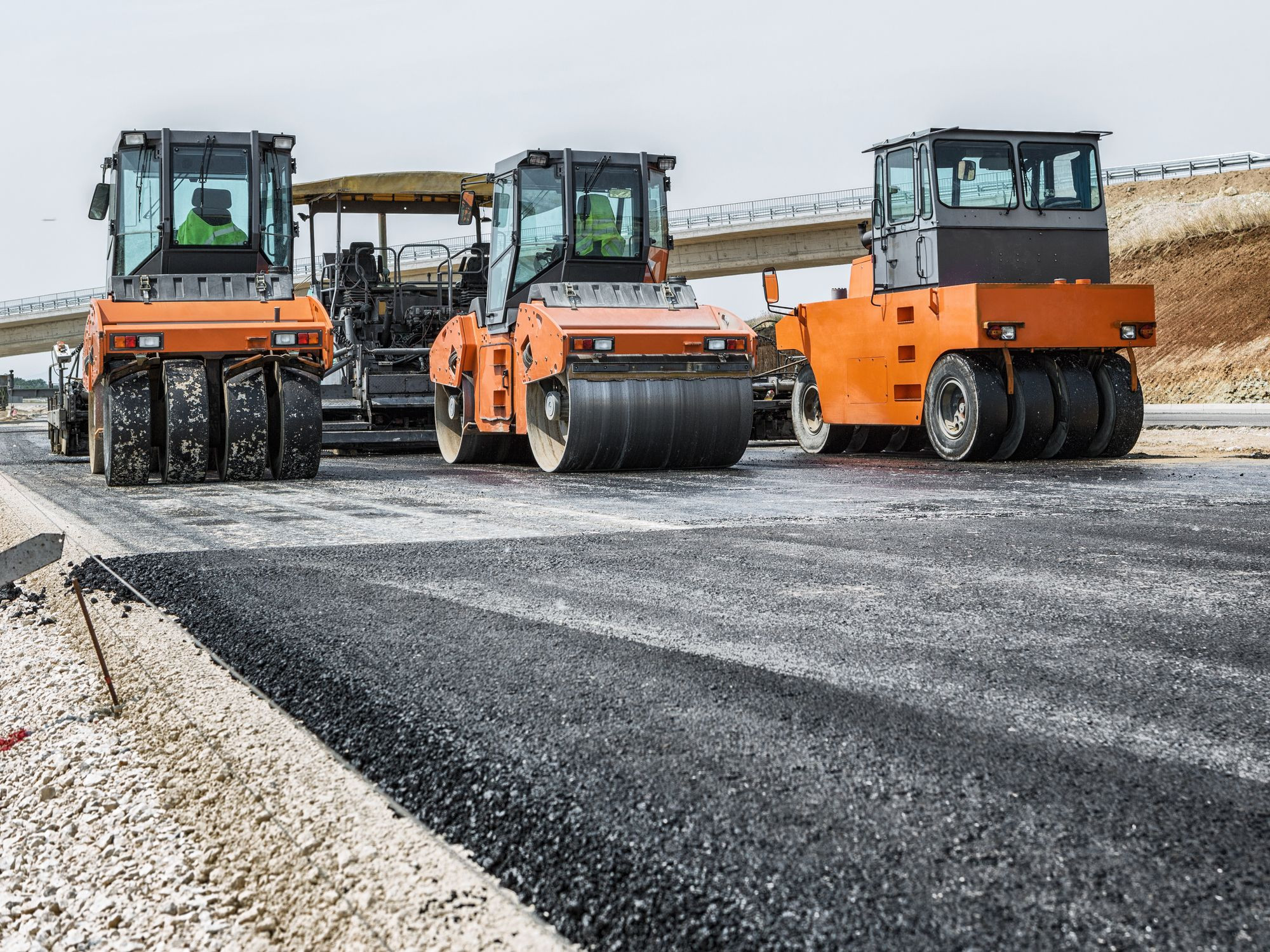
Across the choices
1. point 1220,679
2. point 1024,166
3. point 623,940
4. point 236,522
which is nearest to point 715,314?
point 1024,166

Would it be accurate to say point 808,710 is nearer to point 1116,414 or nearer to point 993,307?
point 993,307

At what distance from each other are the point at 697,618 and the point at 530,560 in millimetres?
1495

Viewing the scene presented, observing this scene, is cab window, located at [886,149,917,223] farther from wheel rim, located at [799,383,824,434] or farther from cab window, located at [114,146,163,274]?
cab window, located at [114,146,163,274]

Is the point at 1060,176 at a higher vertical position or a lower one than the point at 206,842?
higher

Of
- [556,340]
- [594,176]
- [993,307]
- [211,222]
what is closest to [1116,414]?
[993,307]

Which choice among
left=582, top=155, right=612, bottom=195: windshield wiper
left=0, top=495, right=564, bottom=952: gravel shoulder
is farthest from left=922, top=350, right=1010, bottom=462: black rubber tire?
left=0, top=495, right=564, bottom=952: gravel shoulder

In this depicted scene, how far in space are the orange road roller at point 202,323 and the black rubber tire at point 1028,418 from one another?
5.97 meters

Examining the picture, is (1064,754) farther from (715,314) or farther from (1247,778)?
(715,314)

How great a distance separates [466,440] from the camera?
552 inches

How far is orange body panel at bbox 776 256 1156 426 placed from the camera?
11.5 m

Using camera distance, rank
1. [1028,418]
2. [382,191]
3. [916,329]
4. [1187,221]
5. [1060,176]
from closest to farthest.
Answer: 1. [1028,418]
2. [916,329]
3. [1060,176]
4. [382,191]
5. [1187,221]

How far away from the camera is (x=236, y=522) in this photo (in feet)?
23.5

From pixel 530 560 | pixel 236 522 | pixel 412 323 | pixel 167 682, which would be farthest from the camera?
pixel 412 323

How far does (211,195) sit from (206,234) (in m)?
0.36
